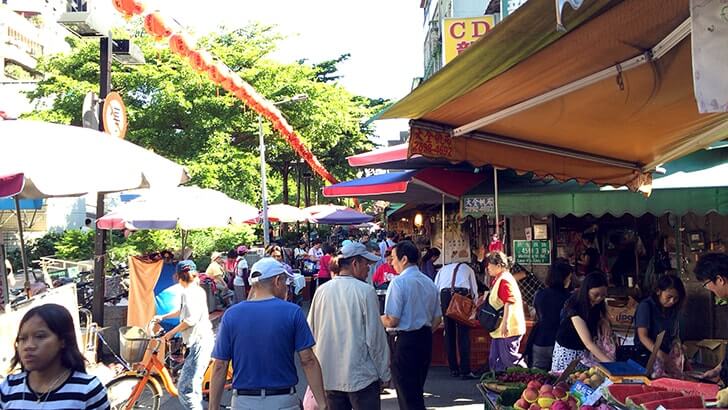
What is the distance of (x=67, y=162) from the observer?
4.70 meters

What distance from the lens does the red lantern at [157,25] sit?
37.5 feet

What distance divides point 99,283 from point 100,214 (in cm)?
114

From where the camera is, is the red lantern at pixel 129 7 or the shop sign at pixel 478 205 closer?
the shop sign at pixel 478 205

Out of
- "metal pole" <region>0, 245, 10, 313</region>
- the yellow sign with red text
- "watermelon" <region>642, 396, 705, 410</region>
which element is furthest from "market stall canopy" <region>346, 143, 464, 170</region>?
the yellow sign with red text

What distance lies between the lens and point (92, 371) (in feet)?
20.6

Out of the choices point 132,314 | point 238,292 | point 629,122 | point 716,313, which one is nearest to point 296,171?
point 238,292

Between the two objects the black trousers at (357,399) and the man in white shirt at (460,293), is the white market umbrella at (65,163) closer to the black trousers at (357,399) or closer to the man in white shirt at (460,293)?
the black trousers at (357,399)

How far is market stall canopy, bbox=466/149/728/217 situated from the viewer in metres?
7.32

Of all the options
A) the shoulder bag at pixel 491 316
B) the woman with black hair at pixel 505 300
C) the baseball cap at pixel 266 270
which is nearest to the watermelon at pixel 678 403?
the baseball cap at pixel 266 270

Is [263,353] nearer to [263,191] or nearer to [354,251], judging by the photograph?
[354,251]

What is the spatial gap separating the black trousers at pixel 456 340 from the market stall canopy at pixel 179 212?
4.14 meters

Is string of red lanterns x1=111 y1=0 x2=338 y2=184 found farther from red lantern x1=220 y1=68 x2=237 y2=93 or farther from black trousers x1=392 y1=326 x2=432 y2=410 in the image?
black trousers x1=392 y1=326 x2=432 y2=410

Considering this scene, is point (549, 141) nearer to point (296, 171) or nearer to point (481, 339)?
point (481, 339)

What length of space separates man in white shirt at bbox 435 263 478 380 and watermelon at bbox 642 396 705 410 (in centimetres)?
553
